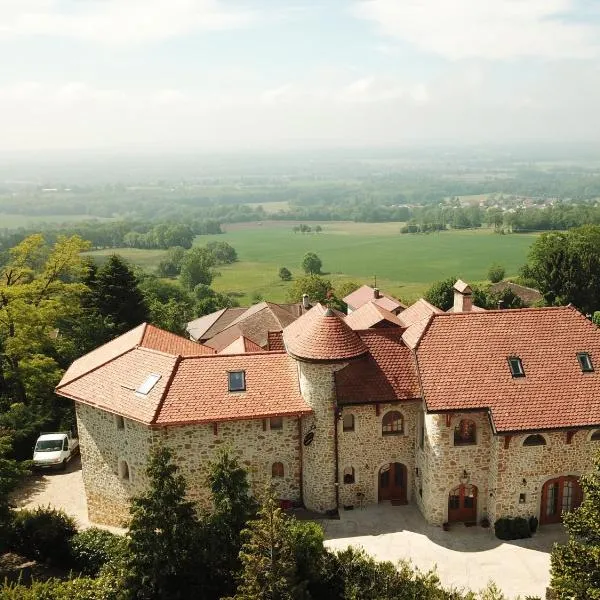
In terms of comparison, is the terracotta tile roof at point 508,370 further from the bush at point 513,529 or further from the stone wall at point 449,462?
the bush at point 513,529

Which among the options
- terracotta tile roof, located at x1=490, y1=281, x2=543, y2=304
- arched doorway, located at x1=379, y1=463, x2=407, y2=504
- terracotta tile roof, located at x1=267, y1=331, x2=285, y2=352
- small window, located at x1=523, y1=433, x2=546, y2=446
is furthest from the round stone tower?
terracotta tile roof, located at x1=490, y1=281, x2=543, y2=304

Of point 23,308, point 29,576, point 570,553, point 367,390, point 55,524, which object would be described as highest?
point 23,308

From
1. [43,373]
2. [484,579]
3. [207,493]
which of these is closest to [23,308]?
[43,373]

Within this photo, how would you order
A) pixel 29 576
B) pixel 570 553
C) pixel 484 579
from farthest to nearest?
pixel 29 576, pixel 484 579, pixel 570 553

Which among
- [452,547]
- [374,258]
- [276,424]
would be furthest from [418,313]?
[374,258]

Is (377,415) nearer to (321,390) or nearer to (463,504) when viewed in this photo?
(321,390)

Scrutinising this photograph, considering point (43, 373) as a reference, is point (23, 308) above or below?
above

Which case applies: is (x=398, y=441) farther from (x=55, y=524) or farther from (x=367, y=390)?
(x=55, y=524)
